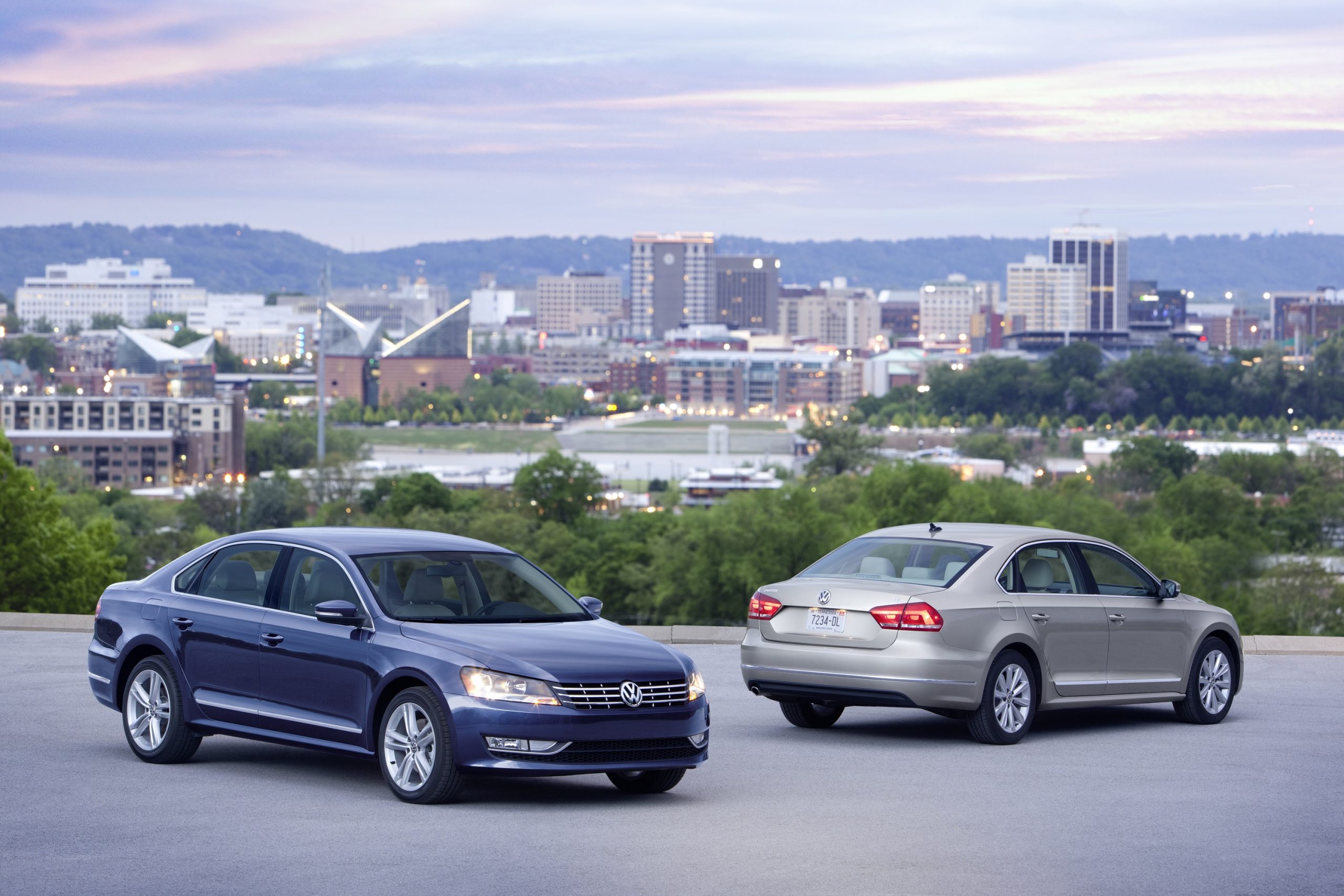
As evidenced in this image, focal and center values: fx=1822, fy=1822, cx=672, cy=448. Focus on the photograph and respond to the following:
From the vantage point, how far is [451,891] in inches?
276

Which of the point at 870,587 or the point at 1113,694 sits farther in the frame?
the point at 1113,694

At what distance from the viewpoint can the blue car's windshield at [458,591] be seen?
9.27m

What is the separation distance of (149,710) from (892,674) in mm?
4331

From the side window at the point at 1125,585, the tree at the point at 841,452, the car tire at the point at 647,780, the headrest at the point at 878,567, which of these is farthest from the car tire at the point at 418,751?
the tree at the point at 841,452

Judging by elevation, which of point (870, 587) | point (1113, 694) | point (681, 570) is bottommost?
point (681, 570)

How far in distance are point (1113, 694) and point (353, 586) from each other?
5.50 metres

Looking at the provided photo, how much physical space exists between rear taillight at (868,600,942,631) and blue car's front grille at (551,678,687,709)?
239 centimetres

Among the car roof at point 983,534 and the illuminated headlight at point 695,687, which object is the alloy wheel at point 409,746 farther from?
the car roof at point 983,534

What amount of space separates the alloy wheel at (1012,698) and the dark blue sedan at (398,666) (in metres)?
2.67

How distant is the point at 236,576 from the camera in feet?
32.7

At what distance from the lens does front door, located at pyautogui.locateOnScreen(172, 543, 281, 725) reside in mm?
9594

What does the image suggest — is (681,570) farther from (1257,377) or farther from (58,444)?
(1257,377)

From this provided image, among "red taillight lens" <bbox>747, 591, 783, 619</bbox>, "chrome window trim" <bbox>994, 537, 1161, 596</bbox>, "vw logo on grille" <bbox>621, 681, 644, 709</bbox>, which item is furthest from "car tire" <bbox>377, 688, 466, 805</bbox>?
"chrome window trim" <bbox>994, 537, 1161, 596</bbox>

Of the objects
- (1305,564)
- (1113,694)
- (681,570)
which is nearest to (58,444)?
(681,570)
